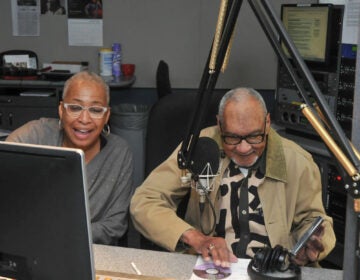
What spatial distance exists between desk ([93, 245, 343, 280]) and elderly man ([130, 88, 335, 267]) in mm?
132

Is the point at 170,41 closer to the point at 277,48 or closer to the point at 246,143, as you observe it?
the point at 246,143

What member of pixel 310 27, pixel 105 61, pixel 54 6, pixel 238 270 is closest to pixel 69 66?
pixel 105 61

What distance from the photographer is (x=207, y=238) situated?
161cm

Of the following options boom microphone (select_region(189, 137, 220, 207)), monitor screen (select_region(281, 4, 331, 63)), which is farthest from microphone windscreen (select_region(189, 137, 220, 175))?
monitor screen (select_region(281, 4, 331, 63))

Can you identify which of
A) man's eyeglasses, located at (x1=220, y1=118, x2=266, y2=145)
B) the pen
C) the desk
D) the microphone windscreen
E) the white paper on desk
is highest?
the microphone windscreen

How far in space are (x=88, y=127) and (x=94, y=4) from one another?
220 centimetres

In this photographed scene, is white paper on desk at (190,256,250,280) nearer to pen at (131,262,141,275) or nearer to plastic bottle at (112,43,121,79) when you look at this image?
pen at (131,262,141,275)

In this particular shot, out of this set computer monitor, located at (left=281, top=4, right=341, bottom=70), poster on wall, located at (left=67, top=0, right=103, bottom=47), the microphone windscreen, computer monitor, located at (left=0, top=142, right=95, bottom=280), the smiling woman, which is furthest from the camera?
poster on wall, located at (left=67, top=0, right=103, bottom=47)

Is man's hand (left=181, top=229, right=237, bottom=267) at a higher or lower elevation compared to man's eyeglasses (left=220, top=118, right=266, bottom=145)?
lower

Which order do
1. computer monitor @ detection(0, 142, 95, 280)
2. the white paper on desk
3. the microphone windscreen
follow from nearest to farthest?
computer monitor @ detection(0, 142, 95, 280) → the microphone windscreen → the white paper on desk

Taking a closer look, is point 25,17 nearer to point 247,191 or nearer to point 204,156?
point 247,191

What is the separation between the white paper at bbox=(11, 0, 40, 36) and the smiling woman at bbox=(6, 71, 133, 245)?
7.09 feet

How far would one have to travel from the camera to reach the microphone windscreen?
4.24ft

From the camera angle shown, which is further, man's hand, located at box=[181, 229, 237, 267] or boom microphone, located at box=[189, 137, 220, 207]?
man's hand, located at box=[181, 229, 237, 267]
